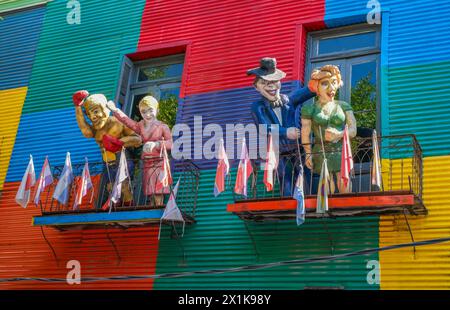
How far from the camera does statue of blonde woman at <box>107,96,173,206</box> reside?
9.94 meters

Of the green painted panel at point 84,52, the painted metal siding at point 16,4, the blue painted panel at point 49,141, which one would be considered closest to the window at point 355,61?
the green painted panel at point 84,52

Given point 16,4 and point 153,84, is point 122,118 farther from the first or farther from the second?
point 16,4

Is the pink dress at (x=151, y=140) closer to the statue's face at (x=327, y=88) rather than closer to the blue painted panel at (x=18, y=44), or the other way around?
the statue's face at (x=327, y=88)

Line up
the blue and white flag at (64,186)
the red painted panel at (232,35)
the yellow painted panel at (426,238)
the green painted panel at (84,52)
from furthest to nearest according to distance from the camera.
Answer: the green painted panel at (84,52)
the red painted panel at (232,35)
the blue and white flag at (64,186)
the yellow painted panel at (426,238)

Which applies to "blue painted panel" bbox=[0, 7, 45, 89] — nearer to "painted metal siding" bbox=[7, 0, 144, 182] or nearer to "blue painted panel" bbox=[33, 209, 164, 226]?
"painted metal siding" bbox=[7, 0, 144, 182]

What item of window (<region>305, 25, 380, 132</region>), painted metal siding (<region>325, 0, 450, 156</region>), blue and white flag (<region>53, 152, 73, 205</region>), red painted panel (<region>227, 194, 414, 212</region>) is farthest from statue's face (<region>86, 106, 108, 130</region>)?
painted metal siding (<region>325, 0, 450, 156</region>)

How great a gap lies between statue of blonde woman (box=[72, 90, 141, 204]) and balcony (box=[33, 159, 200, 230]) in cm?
10

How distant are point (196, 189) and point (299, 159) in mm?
1984

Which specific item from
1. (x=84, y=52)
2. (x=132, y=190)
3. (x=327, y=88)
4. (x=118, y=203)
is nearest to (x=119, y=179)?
(x=132, y=190)

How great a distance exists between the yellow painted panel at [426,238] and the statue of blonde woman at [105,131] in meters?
4.31

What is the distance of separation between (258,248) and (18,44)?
7.58m

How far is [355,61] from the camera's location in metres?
10.4

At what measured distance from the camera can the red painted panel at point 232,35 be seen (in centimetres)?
1073

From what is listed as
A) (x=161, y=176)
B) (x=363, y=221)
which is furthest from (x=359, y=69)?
(x=161, y=176)
